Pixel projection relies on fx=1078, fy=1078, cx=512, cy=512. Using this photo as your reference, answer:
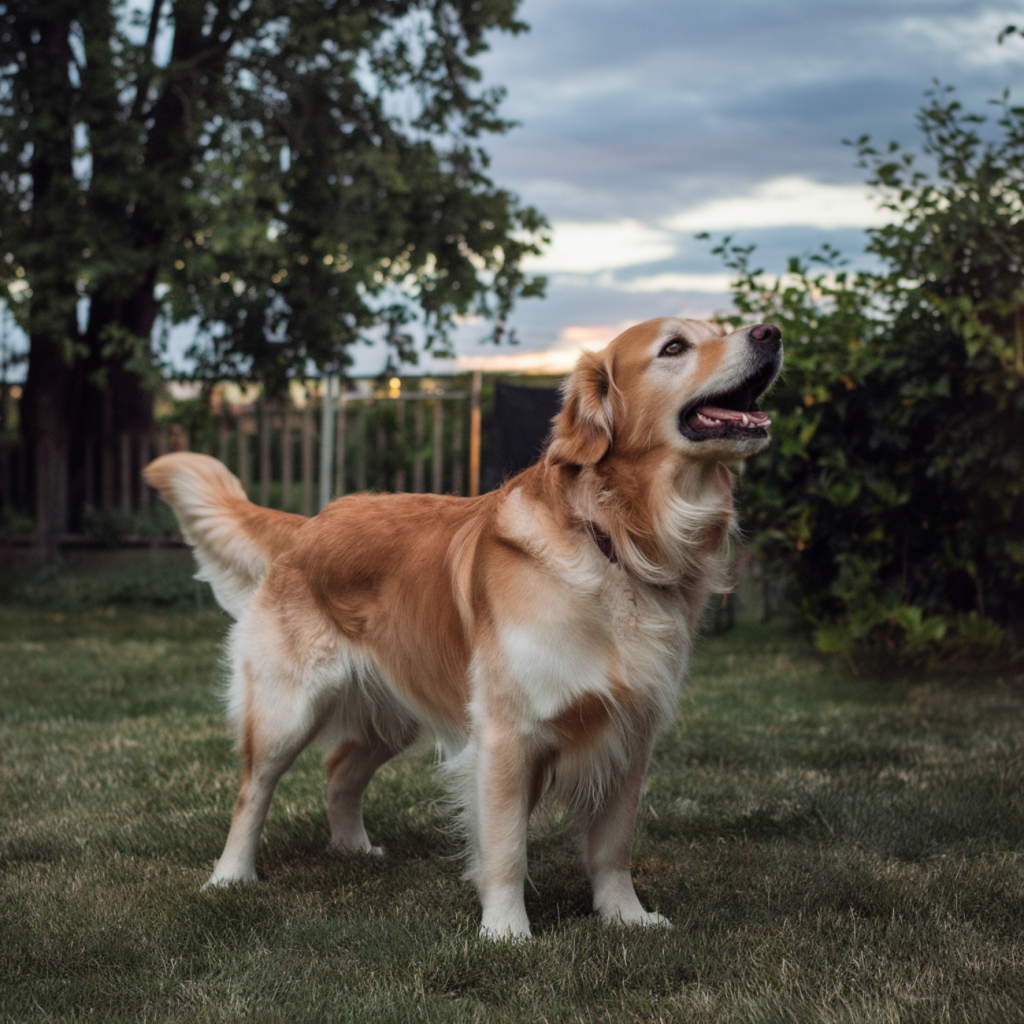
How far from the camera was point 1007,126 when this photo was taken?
573cm

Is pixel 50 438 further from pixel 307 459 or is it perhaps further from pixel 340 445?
pixel 340 445

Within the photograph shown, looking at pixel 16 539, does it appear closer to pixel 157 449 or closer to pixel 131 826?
pixel 157 449

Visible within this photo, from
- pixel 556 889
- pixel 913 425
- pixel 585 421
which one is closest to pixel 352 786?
pixel 556 889

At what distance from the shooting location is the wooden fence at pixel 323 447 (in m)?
10.5

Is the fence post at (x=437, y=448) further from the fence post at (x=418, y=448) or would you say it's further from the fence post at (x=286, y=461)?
the fence post at (x=286, y=461)

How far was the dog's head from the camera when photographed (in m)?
2.76

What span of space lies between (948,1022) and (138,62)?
10.2 metres

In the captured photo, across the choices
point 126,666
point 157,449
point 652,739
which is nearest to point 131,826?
point 652,739

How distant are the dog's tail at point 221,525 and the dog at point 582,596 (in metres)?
0.55

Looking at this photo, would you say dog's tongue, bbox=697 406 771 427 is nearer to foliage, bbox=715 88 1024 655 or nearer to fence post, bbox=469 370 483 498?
foliage, bbox=715 88 1024 655

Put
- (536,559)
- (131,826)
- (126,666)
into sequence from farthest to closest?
(126,666) < (131,826) < (536,559)

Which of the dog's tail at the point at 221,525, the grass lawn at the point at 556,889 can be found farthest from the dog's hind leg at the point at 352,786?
the dog's tail at the point at 221,525

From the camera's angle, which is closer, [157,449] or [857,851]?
[857,851]

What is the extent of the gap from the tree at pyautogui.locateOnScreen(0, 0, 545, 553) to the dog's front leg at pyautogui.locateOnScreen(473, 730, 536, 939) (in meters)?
7.23
